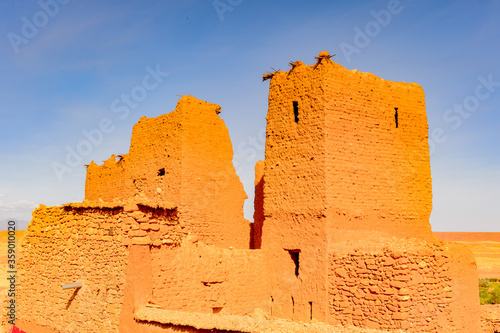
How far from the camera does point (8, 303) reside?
11648 mm

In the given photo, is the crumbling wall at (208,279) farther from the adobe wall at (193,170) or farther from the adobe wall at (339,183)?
the adobe wall at (193,170)

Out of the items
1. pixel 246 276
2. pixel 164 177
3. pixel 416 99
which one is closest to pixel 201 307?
pixel 246 276

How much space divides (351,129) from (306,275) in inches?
155

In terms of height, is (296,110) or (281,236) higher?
(296,110)

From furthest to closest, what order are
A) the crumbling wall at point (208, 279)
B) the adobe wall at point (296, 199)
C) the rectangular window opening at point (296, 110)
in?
the rectangular window opening at point (296, 110) → the adobe wall at point (296, 199) → the crumbling wall at point (208, 279)

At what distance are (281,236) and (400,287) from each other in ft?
11.7

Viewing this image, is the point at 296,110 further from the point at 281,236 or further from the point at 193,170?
the point at 193,170

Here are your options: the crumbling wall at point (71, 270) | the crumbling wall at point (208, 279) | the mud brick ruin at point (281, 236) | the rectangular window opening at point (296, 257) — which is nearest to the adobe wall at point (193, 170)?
the mud brick ruin at point (281, 236)

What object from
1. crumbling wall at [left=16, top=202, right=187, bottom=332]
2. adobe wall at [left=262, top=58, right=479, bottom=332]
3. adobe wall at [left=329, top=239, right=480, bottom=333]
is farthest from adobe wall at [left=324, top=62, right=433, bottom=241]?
crumbling wall at [left=16, top=202, right=187, bottom=332]

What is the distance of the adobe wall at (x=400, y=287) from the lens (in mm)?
9531

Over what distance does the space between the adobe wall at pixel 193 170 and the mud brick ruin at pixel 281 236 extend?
51 millimetres

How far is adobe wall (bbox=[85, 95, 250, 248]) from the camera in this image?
1393 centimetres

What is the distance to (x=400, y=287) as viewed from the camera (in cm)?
948

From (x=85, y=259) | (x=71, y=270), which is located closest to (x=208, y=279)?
(x=85, y=259)
